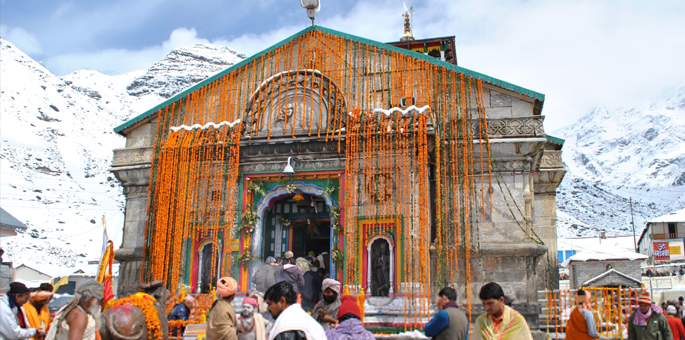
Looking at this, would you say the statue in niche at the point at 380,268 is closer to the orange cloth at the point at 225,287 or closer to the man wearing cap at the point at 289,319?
the orange cloth at the point at 225,287

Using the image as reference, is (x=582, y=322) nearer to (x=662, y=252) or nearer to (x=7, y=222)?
(x=7, y=222)

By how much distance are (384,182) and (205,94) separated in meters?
6.62

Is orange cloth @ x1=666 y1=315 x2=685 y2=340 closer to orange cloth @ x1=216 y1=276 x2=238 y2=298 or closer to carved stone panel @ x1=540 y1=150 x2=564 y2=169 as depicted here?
orange cloth @ x1=216 y1=276 x2=238 y2=298

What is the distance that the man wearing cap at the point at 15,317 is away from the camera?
6.71 m

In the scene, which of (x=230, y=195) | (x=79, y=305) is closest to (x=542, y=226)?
(x=230, y=195)

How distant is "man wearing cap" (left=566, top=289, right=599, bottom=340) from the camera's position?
7566 millimetres

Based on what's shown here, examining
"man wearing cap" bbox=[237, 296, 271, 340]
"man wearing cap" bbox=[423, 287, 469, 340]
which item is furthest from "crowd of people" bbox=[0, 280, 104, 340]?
"man wearing cap" bbox=[423, 287, 469, 340]

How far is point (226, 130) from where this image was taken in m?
15.8

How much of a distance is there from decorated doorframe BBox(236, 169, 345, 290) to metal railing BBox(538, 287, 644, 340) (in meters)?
5.26

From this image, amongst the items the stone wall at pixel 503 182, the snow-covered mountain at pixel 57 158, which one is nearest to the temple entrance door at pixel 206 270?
the stone wall at pixel 503 182

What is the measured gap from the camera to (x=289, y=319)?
185 inches

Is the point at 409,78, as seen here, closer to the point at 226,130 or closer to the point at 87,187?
the point at 226,130

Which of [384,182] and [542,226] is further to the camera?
[542,226]

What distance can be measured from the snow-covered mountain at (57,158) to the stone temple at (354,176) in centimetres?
4802
